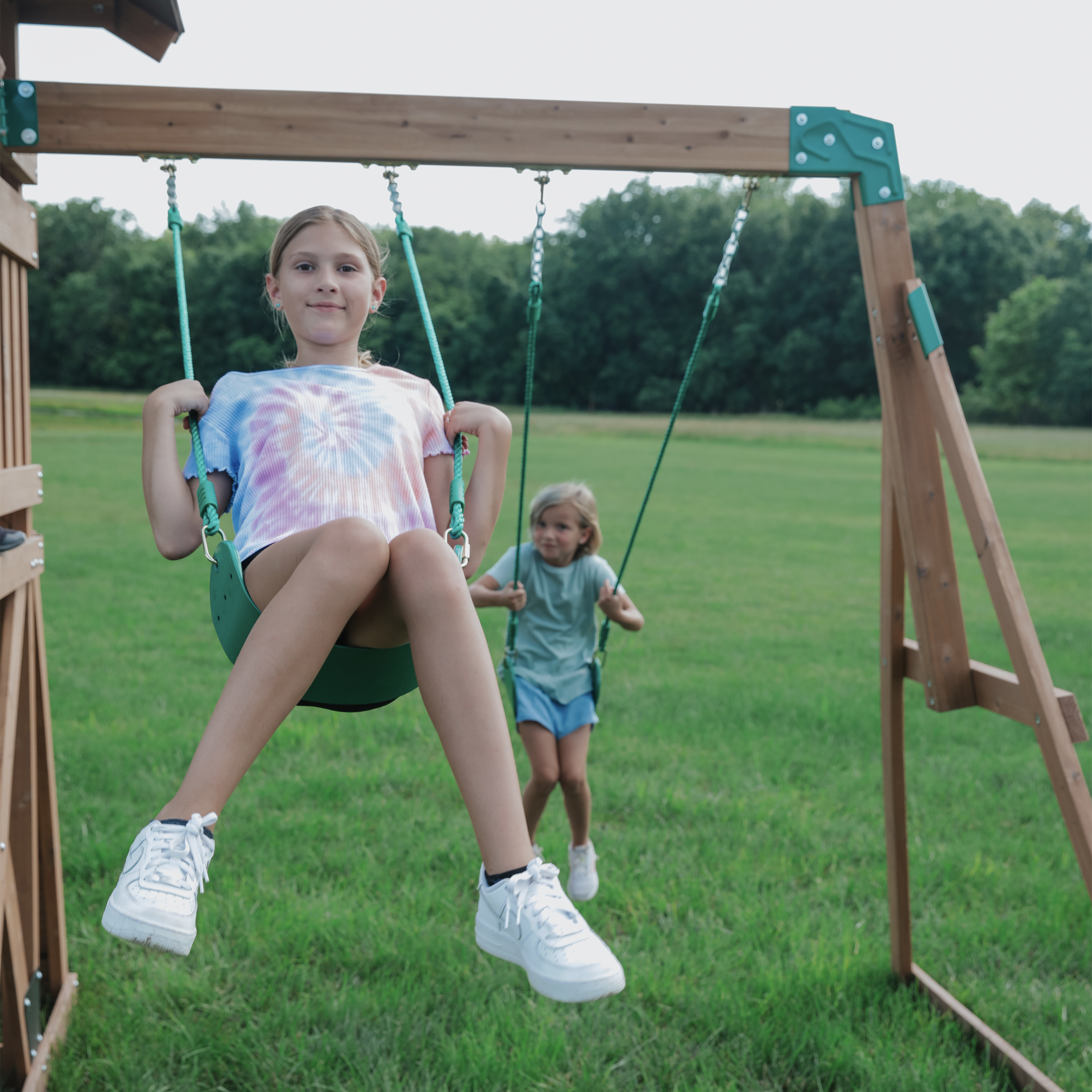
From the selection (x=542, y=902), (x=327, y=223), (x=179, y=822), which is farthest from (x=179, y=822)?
(x=327, y=223)

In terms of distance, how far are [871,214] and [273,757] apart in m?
3.94

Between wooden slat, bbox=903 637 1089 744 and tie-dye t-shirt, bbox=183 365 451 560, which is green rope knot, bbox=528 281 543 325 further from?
wooden slat, bbox=903 637 1089 744

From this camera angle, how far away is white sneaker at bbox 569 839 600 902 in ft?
12.5

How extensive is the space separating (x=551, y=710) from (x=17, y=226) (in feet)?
7.26

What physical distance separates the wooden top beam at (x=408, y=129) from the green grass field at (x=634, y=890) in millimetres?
2335

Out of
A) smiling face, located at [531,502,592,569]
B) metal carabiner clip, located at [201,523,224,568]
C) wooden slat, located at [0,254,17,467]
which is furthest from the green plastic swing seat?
smiling face, located at [531,502,592,569]

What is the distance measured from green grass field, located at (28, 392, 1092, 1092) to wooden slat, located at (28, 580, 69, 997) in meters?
0.18

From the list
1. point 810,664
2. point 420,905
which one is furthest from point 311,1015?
point 810,664

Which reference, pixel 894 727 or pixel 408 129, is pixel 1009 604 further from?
pixel 408 129

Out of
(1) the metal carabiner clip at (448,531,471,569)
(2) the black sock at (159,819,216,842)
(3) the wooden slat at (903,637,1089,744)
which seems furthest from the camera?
(3) the wooden slat at (903,637,1089,744)

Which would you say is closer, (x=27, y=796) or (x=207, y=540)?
(x=207, y=540)

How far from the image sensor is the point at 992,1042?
3.03 meters

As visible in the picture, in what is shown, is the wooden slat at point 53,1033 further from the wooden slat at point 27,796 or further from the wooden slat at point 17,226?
the wooden slat at point 17,226

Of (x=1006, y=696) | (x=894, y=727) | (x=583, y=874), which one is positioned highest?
(x=1006, y=696)
